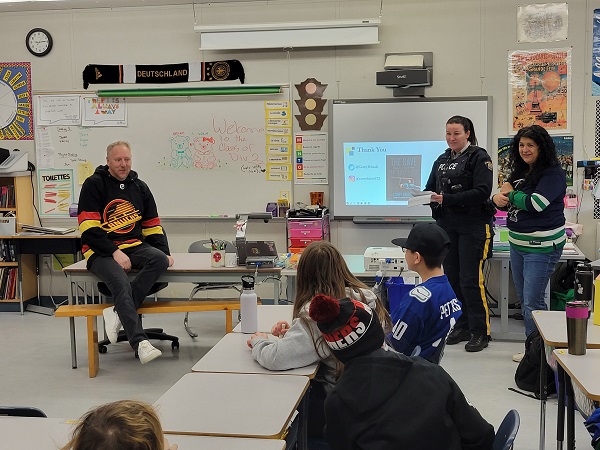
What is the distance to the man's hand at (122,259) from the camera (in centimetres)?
494

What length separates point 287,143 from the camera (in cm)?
679

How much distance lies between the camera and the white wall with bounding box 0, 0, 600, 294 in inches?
251

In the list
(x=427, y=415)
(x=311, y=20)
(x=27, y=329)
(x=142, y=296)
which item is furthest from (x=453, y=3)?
(x=427, y=415)

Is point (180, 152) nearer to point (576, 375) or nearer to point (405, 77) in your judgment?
point (405, 77)

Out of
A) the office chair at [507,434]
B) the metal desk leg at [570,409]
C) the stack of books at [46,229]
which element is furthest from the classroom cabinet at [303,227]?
the office chair at [507,434]

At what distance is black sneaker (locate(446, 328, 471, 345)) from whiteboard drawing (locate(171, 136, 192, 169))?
2.99 m

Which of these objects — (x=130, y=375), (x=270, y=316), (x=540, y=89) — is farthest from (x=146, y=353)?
(x=540, y=89)

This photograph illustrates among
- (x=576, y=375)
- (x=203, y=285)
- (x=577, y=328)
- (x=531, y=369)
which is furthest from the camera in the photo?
(x=203, y=285)

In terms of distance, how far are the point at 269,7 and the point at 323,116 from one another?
1.13 meters

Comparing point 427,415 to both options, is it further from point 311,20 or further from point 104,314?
point 311,20

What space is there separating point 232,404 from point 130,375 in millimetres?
2870

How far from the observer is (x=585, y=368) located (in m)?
2.46

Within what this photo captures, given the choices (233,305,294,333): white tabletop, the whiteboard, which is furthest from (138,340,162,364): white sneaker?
the whiteboard

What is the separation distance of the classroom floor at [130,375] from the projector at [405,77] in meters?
2.24
